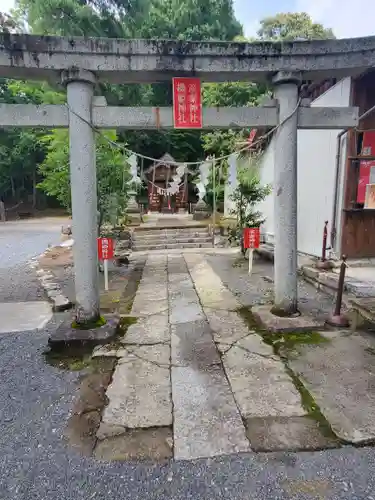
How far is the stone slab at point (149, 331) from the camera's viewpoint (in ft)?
13.6

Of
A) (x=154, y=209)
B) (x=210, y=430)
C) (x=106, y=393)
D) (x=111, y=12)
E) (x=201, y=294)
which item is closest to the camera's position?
(x=210, y=430)

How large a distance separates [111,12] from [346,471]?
19.5 metres

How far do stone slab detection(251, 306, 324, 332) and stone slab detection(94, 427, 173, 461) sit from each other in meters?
2.24

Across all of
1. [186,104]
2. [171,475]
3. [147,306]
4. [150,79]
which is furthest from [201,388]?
[150,79]

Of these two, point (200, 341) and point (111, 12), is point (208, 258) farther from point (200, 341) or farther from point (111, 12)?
point (111, 12)

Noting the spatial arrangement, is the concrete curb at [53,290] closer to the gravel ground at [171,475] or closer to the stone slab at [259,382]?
the gravel ground at [171,475]

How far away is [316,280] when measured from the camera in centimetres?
652

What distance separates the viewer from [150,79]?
436 centimetres

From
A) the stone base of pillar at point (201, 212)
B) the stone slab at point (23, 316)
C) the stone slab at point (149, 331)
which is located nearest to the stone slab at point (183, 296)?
the stone slab at point (149, 331)

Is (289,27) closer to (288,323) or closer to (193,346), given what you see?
(288,323)

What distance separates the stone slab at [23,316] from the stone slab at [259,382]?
9.88 feet

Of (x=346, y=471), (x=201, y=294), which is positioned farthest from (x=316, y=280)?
(x=346, y=471)

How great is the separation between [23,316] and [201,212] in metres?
12.4

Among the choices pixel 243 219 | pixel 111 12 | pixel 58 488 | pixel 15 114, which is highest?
pixel 111 12
